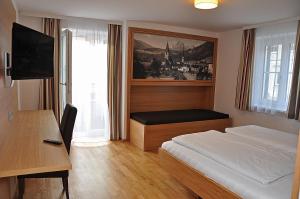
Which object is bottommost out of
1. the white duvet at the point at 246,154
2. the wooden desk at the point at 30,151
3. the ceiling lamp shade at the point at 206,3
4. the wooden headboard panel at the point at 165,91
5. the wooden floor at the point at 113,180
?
the wooden floor at the point at 113,180

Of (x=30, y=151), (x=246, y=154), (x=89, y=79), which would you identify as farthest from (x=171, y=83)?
(x=30, y=151)

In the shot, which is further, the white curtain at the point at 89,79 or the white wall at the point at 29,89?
the white curtain at the point at 89,79

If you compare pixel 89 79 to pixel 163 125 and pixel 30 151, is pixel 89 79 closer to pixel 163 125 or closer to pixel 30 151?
pixel 163 125

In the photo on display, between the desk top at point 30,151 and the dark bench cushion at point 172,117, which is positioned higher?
the desk top at point 30,151

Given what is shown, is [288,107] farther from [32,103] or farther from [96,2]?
[32,103]

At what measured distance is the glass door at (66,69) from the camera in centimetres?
368

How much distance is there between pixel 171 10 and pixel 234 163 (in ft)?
7.64

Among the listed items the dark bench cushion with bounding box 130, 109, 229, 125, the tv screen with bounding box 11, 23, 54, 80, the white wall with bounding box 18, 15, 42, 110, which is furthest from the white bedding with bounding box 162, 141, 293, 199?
the white wall with bounding box 18, 15, 42, 110

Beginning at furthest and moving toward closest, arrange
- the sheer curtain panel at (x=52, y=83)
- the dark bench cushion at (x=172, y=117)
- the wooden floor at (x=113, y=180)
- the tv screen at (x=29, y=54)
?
1. the dark bench cushion at (x=172, y=117)
2. the sheer curtain panel at (x=52, y=83)
3. the wooden floor at (x=113, y=180)
4. the tv screen at (x=29, y=54)

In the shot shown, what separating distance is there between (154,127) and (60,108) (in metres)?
1.68

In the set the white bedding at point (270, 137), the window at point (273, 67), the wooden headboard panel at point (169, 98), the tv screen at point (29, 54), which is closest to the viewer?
the tv screen at point (29, 54)

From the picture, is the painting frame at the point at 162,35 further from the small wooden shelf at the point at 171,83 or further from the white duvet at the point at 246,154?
the white duvet at the point at 246,154

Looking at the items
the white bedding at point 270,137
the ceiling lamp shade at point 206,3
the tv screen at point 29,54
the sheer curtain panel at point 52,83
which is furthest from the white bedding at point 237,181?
the sheer curtain panel at point 52,83

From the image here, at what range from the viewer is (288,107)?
146 inches
